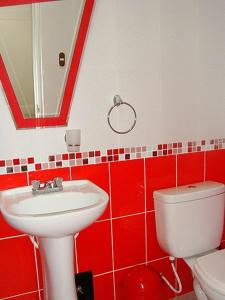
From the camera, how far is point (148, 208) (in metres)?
1.53

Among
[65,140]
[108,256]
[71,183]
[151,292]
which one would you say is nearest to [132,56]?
[65,140]

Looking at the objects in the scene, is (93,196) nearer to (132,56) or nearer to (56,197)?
(56,197)

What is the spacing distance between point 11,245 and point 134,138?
774mm

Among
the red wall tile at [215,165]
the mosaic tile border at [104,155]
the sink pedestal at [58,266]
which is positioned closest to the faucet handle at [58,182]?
the mosaic tile border at [104,155]

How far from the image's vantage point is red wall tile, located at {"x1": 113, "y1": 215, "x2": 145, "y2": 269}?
1.48m

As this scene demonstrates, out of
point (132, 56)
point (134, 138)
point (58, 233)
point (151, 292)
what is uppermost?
point (132, 56)

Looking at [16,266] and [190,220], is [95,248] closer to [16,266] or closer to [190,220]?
[16,266]

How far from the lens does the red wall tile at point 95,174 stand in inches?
53.2

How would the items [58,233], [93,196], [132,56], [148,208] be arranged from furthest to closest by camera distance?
[148,208] → [132,56] → [93,196] → [58,233]

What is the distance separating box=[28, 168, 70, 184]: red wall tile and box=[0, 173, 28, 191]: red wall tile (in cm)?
3

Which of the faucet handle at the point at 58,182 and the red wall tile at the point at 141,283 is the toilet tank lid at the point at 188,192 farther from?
the faucet handle at the point at 58,182

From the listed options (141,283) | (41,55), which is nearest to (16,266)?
(141,283)

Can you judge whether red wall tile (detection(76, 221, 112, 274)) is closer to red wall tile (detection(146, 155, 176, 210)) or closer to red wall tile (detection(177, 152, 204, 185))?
red wall tile (detection(146, 155, 176, 210))

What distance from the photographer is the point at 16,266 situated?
1301 millimetres
